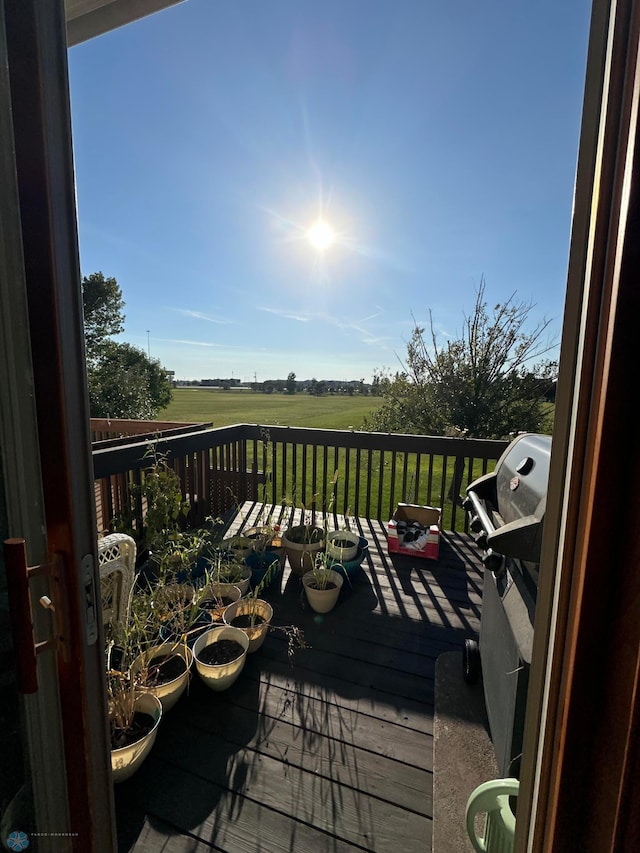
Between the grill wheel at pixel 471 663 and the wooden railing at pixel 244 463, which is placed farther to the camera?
the wooden railing at pixel 244 463

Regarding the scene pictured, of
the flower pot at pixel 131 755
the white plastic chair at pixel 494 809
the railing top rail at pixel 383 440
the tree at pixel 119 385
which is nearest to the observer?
the white plastic chair at pixel 494 809

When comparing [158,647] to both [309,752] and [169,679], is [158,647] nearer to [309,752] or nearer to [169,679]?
[169,679]

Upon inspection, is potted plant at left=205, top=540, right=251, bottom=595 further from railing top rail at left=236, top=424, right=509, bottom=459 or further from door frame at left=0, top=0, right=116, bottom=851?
railing top rail at left=236, top=424, right=509, bottom=459

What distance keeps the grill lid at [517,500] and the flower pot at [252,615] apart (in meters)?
1.26

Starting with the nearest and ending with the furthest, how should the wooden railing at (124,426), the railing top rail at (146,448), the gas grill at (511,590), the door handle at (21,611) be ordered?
the door handle at (21,611)
the gas grill at (511,590)
the railing top rail at (146,448)
the wooden railing at (124,426)

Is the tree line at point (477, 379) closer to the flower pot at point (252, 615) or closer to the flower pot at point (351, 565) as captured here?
the flower pot at point (351, 565)

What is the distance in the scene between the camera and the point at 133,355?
39.2 ft

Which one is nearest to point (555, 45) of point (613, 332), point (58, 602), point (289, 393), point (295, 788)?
point (613, 332)

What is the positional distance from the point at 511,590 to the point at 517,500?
14.1 inches

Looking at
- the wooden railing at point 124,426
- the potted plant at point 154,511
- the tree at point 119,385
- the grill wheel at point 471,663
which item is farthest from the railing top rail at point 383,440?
the tree at point 119,385

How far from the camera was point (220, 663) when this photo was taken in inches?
68.3

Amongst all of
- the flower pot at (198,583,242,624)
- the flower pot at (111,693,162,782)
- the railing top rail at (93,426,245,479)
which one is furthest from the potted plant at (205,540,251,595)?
the railing top rail at (93,426,245,479)

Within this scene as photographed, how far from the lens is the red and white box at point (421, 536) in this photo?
304cm

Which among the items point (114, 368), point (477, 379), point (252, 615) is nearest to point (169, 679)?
point (252, 615)
